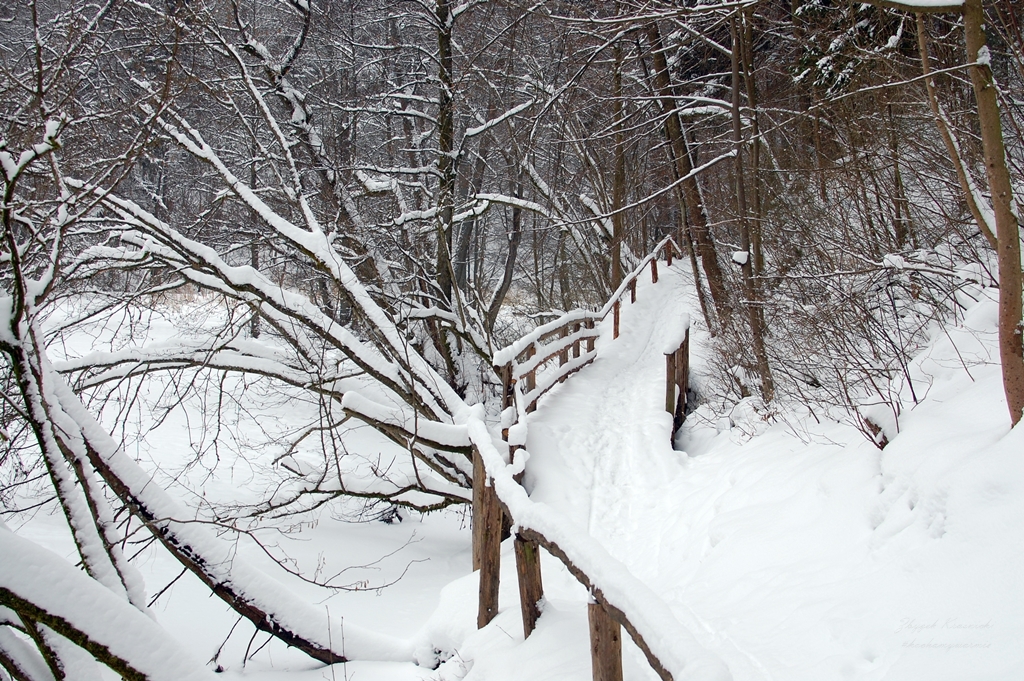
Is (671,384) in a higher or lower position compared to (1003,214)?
lower

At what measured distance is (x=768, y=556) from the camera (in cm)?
418

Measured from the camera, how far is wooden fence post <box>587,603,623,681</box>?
99.3 inches

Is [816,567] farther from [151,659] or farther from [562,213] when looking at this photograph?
[562,213]

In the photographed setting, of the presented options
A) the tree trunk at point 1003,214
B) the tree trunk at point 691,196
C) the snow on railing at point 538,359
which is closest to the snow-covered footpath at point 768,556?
the tree trunk at point 1003,214

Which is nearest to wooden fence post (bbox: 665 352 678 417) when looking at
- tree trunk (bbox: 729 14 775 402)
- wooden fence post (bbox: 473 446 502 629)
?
tree trunk (bbox: 729 14 775 402)

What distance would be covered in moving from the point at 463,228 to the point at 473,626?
11292 mm

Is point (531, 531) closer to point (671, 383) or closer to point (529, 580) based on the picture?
point (529, 580)

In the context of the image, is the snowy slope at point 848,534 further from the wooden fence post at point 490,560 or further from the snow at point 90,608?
the snow at point 90,608

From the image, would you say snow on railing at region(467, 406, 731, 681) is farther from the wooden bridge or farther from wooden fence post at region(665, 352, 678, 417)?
wooden fence post at region(665, 352, 678, 417)

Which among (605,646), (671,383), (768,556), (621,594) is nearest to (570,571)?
(605,646)

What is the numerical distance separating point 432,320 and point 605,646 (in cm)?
977

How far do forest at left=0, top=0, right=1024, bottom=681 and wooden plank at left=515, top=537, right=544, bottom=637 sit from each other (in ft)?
0.07

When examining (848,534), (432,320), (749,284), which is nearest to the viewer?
(848,534)

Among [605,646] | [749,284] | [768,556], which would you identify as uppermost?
[749,284]
